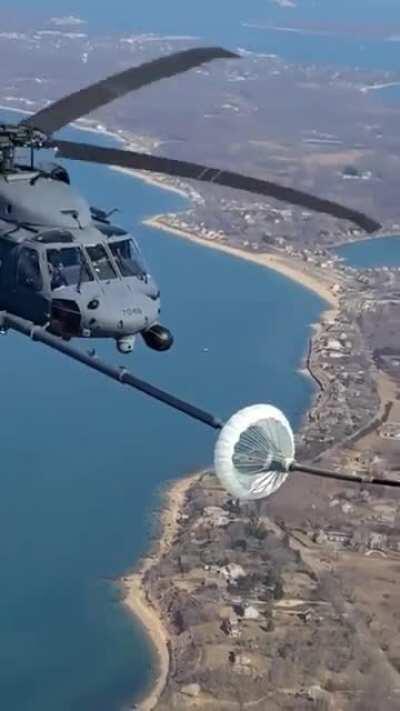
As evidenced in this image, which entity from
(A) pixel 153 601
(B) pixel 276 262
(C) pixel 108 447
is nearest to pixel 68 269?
(A) pixel 153 601

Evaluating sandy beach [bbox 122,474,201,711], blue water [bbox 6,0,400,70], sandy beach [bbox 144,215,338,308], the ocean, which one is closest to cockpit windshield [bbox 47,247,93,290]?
sandy beach [bbox 122,474,201,711]

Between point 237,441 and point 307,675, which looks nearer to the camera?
point 237,441

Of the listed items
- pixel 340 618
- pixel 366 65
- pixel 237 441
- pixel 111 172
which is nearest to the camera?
pixel 237 441

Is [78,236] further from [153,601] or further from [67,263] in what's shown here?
[153,601]

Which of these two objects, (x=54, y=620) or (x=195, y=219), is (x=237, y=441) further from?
(x=195, y=219)

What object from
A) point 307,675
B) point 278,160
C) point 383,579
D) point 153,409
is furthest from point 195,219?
point 307,675

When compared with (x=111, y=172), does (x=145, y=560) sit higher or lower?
higher

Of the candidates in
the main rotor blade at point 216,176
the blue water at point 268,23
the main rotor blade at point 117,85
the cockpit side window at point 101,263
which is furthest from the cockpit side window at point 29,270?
the blue water at point 268,23
